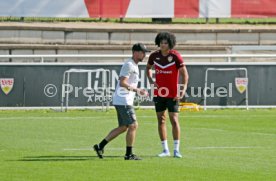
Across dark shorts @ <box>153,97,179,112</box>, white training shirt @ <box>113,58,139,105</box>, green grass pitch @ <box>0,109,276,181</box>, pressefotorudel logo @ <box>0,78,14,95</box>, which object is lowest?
green grass pitch @ <box>0,109,276,181</box>

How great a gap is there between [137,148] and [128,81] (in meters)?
2.45

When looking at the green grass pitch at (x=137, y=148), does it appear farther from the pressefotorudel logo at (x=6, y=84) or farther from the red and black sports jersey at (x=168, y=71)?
the red and black sports jersey at (x=168, y=71)

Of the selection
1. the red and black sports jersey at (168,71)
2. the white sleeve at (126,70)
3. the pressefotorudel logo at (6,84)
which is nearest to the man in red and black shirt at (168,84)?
the red and black sports jersey at (168,71)

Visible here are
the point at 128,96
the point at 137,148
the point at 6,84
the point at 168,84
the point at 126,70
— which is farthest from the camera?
the point at 6,84

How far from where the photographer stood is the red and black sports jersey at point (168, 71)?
18.4m

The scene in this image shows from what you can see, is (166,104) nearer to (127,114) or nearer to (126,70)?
(127,114)

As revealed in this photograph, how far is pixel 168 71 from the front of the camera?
18.5m

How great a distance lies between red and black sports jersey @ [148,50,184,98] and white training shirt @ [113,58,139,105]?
604 millimetres

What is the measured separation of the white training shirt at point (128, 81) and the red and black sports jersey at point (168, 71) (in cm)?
60

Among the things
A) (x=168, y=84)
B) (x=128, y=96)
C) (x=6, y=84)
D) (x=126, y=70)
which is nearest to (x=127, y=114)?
(x=128, y=96)

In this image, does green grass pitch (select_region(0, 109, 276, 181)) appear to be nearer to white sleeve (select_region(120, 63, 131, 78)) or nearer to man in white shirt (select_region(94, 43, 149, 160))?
man in white shirt (select_region(94, 43, 149, 160))

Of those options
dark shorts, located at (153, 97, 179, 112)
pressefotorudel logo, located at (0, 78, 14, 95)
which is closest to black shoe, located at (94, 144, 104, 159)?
dark shorts, located at (153, 97, 179, 112)

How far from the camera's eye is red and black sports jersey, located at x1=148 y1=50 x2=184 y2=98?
1838 centimetres

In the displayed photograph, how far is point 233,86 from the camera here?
1248 inches
